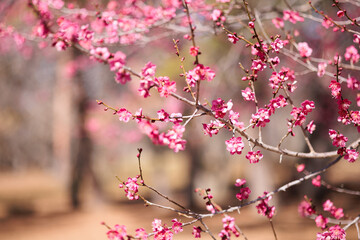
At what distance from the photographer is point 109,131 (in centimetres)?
1520

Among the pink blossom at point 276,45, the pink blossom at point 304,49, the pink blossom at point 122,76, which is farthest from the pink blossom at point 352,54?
the pink blossom at point 122,76

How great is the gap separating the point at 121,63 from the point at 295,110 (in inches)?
46.4

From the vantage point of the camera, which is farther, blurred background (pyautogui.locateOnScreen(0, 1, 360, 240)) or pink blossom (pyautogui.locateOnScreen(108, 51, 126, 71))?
blurred background (pyautogui.locateOnScreen(0, 1, 360, 240))

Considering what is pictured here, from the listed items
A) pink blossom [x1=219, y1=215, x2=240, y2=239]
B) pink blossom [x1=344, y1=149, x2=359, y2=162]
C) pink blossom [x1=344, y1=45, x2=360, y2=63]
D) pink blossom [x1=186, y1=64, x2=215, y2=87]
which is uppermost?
pink blossom [x1=344, y1=45, x2=360, y2=63]

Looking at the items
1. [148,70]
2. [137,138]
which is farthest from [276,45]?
[137,138]

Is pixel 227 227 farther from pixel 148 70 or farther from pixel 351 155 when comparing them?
pixel 148 70

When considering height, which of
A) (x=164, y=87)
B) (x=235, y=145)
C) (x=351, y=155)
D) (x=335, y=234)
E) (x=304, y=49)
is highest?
(x=304, y=49)

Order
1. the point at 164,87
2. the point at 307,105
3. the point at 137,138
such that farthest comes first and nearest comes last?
the point at 137,138 < the point at 307,105 < the point at 164,87

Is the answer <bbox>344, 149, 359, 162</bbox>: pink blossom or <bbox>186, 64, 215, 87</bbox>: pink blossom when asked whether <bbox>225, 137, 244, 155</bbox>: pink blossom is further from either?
<bbox>344, 149, 359, 162</bbox>: pink blossom

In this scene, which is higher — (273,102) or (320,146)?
(320,146)

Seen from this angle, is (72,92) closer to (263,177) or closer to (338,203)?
(263,177)

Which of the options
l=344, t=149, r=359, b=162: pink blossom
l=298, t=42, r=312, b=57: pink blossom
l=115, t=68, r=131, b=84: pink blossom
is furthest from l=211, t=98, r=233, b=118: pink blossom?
l=298, t=42, r=312, b=57: pink blossom

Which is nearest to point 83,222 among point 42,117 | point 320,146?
point 320,146

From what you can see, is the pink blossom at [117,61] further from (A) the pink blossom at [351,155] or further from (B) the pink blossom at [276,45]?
(A) the pink blossom at [351,155]
